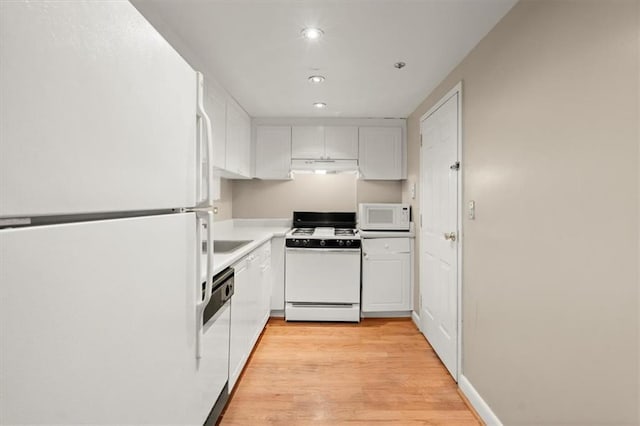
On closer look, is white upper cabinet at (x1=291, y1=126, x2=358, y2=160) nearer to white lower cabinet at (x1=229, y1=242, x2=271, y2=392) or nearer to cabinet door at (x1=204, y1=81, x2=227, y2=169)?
cabinet door at (x1=204, y1=81, x2=227, y2=169)

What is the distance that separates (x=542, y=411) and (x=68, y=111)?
74.5 inches

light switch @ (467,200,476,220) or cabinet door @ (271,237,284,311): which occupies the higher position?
light switch @ (467,200,476,220)

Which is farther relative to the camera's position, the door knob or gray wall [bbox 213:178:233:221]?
gray wall [bbox 213:178:233:221]

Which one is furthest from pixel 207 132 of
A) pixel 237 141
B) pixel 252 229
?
pixel 252 229

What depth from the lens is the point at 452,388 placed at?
2.17 m

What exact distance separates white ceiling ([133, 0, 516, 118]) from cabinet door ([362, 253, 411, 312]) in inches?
63.4

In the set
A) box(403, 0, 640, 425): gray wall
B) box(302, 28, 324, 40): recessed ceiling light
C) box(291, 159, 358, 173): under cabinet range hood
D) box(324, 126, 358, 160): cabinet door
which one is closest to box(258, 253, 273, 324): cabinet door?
box(291, 159, 358, 173): under cabinet range hood

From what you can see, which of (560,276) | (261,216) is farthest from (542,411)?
(261,216)

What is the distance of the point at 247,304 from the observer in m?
2.32

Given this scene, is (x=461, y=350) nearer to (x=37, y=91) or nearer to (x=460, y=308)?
(x=460, y=308)

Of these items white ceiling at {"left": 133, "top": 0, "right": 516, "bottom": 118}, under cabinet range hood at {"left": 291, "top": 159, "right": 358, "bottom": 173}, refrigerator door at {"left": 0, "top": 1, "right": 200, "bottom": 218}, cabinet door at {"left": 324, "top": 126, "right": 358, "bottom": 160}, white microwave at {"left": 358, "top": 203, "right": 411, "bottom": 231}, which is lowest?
white microwave at {"left": 358, "top": 203, "right": 411, "bottom": 231}

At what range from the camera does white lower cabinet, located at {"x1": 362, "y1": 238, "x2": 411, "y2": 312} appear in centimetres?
341

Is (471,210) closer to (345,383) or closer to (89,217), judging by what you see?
(345,383)

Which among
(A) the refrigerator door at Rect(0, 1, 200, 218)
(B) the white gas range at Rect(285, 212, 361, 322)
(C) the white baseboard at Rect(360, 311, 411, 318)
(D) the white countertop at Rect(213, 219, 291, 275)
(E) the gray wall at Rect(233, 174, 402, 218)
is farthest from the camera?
(E) the gray wall at Rect(233, 174, 402, 218)
